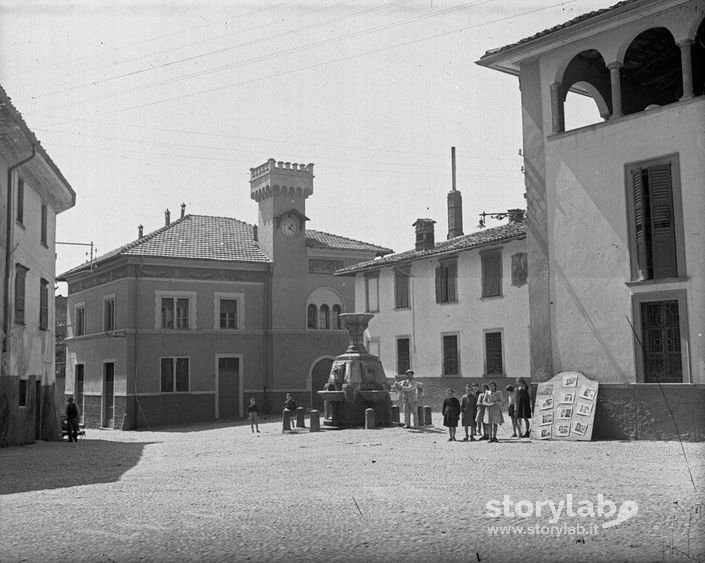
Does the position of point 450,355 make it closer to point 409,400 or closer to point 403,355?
point 403,355

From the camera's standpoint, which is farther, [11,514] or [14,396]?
[14,396]

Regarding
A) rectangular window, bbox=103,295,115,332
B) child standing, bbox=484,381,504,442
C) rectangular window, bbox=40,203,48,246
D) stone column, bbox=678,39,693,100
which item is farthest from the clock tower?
stone column, bbox=678,39,693,100

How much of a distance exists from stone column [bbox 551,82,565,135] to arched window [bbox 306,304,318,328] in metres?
22.1

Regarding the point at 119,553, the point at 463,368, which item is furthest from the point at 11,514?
the point at 463,368

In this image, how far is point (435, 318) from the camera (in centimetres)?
3350

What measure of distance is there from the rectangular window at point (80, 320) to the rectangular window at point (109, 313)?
10.8ft

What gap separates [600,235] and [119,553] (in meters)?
14.2

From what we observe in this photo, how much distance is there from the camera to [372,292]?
1446 inches

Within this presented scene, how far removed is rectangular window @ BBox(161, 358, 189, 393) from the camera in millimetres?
36531

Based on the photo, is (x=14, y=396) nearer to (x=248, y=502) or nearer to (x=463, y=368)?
(x=248, y=502)

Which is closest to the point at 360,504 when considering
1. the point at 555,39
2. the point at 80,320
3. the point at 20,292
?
the point at 555,39

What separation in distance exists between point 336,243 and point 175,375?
11.0 meters

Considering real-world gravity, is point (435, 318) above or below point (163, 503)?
above

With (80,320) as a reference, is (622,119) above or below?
above
